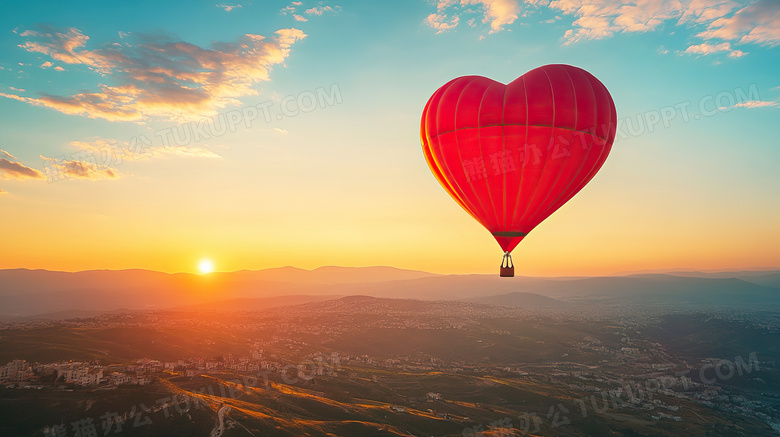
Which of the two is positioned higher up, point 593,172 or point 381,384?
point 593,172

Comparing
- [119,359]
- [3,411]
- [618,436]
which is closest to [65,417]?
[3,411]

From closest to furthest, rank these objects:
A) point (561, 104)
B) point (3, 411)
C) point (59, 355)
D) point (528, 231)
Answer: point (561, 104)
point (528, 231)
point (3, 411)
point (59, 355)

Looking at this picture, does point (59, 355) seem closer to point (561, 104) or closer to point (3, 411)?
point (3, 411)

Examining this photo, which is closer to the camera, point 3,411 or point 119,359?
point 3,411
